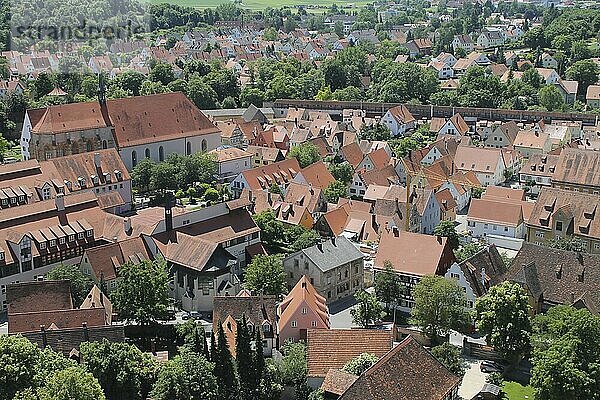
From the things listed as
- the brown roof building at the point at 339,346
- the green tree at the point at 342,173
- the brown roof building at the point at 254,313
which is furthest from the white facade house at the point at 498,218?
the brown roof building at the point at 339,346

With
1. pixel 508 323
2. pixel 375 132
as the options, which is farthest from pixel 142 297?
pixel 375 132

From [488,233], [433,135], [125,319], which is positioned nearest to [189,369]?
[125,319]

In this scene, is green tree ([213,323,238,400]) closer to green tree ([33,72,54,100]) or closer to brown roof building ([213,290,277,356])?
brown roof building ([213,290,277,356])

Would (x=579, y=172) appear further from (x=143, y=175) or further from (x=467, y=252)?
(x=143, y=175)

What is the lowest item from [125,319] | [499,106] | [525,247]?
[499,106]

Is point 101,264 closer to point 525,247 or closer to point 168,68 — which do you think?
point 525,247

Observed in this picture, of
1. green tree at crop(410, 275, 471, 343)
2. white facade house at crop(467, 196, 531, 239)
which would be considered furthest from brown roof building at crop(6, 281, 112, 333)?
white facade house at crop(467, 196, 531, 239)
